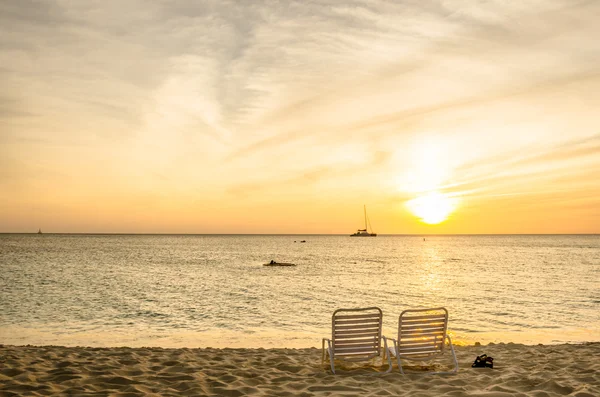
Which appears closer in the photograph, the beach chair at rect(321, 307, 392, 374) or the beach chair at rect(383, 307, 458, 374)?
the beach chair at rect(321, 307, 392, 374)

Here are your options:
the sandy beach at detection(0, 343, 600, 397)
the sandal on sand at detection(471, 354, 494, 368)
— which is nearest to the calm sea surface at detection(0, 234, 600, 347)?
the sandy beach at detection(0, 343, 600, 397)

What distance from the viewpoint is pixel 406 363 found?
8.37 meters

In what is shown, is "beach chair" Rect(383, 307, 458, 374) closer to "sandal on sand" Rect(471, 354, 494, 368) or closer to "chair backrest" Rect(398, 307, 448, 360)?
"chair backrest" Rect(398, 307, 448, 360)

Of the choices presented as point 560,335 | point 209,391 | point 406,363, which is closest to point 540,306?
point 560,335

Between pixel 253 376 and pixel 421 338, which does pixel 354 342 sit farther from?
pixel 253 376

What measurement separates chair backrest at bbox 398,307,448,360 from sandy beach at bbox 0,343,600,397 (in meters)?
0.37

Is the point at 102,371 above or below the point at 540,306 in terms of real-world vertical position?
above

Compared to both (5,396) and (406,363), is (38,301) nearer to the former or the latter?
(5,396)

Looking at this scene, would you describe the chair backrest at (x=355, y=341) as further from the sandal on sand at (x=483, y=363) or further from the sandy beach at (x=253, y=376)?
the sandal on sand at (x=483, y=363)

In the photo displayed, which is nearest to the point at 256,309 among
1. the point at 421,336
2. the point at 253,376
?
the point at 253,376

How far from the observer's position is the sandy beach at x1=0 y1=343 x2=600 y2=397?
6422 millimetres

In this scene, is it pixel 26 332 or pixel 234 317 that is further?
pixel 234 317

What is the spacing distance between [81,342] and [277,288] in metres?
17.5

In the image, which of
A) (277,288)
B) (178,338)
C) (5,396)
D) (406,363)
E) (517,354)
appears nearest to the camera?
(5,396)
